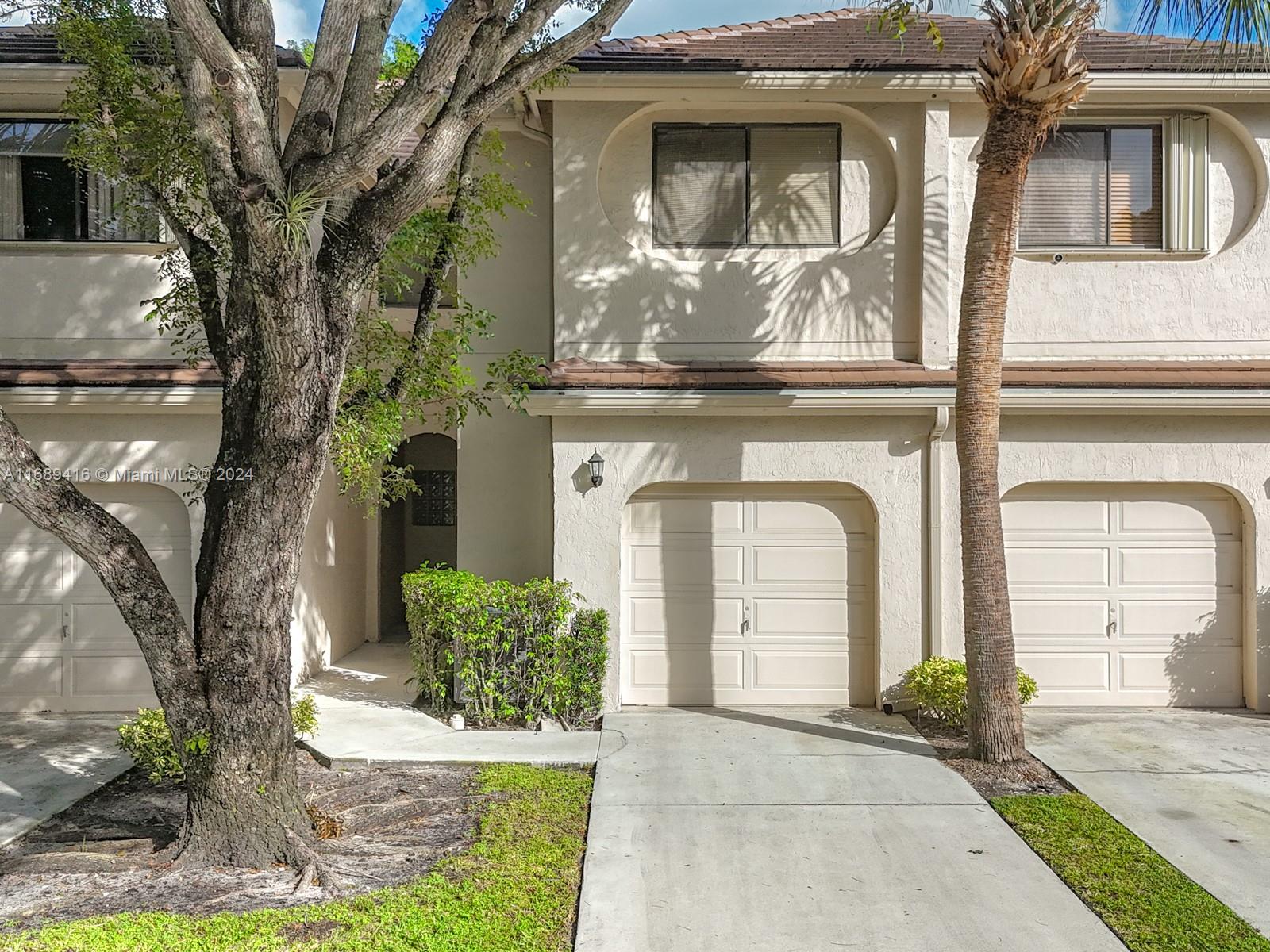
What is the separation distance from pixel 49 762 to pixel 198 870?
353 cm

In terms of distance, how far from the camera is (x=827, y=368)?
9133 mm

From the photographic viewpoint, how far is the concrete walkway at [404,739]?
7.81 meters

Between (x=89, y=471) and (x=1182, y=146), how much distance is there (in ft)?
39.9

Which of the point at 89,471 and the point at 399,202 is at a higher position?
the point at 399,202

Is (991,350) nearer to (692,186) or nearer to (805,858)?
(692,186)

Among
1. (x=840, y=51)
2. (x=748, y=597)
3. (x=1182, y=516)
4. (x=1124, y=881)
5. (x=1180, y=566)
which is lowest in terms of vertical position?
(x=1124, y=881)

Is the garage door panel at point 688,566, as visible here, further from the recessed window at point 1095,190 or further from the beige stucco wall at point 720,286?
the recessed window at point 1095,190

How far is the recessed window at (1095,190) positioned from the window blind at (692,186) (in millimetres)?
3251

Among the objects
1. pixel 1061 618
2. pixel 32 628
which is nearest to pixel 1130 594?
pixel 1061 618

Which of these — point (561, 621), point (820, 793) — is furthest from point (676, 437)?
point (820, 793)

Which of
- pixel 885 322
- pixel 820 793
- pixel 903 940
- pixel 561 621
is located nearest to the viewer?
pixel 903 940

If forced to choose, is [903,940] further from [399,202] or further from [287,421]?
[399,202]

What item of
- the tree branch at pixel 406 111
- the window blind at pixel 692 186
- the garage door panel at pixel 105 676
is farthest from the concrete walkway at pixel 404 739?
the window blind at pixel 692 186

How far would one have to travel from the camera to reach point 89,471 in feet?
31.2
